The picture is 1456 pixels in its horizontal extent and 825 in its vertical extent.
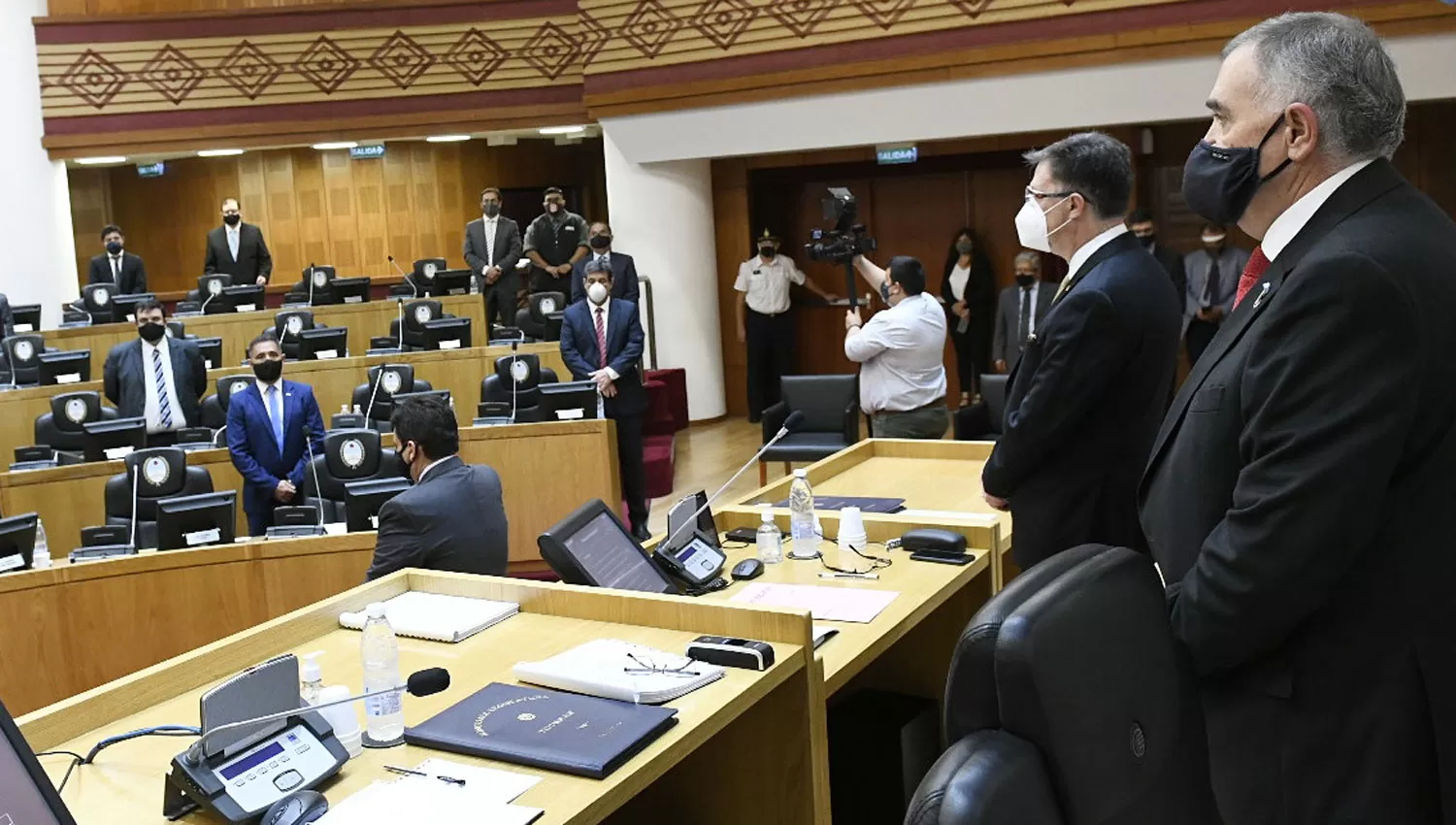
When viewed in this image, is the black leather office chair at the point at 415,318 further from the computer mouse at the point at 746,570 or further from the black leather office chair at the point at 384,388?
the computer mouse at the point at 746,570

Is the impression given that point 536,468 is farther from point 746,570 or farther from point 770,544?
point 746,570

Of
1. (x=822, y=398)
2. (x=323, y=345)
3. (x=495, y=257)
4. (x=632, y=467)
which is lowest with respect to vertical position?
(x=632, y=467)

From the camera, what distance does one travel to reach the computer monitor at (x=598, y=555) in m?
3.03

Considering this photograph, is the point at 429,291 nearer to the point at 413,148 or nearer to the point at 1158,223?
the point at 413,148

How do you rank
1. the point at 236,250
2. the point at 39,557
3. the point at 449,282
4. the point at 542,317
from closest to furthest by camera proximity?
1. the point at 39,557
2. the point at 542,317
3. the point at 449,282
4. the point at 236,250

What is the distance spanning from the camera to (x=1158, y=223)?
37.5ft

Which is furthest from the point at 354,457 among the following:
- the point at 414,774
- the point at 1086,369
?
the point at 414,774

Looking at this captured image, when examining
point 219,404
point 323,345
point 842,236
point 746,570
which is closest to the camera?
point 746,570

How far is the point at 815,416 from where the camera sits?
802 cm

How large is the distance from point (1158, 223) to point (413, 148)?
8.28 metres

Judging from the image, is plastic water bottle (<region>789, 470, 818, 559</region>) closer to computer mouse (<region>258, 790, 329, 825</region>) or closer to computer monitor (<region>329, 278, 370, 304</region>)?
computer mouse (<region>258, 790, 329, 825</region>)

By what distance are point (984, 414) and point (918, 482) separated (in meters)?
2.95

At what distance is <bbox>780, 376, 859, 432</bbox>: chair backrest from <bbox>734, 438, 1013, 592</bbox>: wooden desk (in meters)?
2.81

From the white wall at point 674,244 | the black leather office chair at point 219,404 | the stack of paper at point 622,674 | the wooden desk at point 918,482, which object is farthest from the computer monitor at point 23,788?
the white wall at point 674,244
